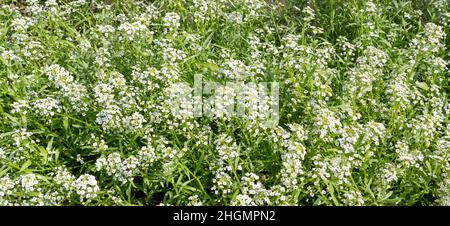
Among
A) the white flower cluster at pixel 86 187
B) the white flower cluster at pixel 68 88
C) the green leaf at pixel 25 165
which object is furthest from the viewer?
the white flower cluster at pixel 68 88

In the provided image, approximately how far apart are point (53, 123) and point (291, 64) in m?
2.66

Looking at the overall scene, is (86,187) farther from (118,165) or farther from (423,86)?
(423,86)

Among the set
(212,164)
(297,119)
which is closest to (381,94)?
(297,119)

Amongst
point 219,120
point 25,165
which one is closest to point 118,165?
point 25,165

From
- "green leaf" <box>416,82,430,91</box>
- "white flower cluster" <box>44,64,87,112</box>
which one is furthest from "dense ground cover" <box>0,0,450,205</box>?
"green leaf" <box>416,82,430,91</box>

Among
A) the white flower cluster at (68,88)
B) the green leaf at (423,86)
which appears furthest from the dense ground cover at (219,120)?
the green leaf at (423,86)

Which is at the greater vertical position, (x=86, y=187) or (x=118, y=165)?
(x=118, y=165)

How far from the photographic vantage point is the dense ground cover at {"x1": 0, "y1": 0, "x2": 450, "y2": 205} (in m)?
5.17

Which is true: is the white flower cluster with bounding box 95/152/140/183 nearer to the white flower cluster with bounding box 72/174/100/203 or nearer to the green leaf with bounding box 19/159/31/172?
the white flower cluster with bounding box 72/174/100/203

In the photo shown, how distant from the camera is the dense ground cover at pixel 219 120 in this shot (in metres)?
5.17

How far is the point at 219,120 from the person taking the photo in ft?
19.5

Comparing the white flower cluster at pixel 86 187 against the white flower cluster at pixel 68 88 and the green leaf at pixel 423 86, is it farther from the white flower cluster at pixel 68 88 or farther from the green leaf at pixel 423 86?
the green leaf at pixel 423 86

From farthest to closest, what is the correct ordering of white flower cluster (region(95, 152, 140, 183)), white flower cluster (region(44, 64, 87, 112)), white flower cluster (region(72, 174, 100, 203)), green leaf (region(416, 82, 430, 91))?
1. green leaf (region(416, 82, 430, 91))
2. white flower cluster (region(44, 64, 87, 112))
3. white flower cluster (region(95, 152, 140, 183))
4. white flower cluster (region(72, 174, 100, 203))

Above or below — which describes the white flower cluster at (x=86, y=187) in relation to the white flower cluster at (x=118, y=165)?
below
